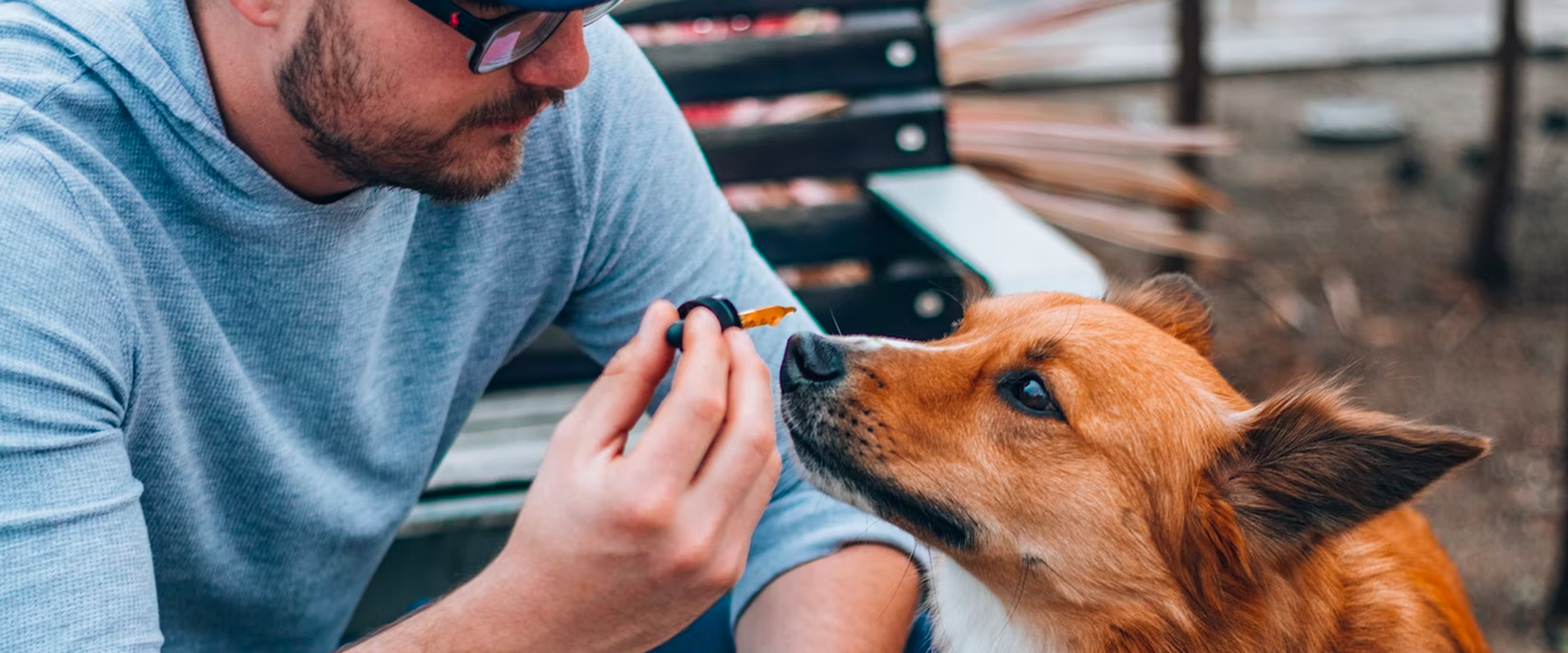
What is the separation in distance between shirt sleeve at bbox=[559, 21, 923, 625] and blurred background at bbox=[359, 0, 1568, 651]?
45 cm

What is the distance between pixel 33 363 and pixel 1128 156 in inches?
129

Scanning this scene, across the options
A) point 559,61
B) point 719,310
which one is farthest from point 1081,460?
point 559,61

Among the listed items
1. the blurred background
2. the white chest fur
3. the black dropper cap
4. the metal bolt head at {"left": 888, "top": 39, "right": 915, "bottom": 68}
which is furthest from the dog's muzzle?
the metal bolt head at {"left": 888, "top": 39, "right": 915, "bottom": 68}

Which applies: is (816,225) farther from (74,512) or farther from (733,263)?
(74,512)

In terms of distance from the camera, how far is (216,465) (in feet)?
4.82

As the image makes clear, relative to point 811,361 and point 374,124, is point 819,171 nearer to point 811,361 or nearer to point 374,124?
point 811,361

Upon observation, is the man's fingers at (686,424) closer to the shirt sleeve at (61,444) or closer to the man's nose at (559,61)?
the man's nose at (559,61)

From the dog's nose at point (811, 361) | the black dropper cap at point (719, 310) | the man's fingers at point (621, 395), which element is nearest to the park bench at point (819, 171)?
the dog's nose at point (811, 361)

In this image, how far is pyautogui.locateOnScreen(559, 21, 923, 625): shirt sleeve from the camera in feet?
5.53

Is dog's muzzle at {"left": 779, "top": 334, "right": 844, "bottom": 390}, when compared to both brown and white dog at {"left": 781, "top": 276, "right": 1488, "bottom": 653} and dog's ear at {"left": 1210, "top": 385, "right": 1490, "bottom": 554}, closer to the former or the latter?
brown and white dog at {"left": 781, "top": 276, "right": 1488, "bottom": 653}

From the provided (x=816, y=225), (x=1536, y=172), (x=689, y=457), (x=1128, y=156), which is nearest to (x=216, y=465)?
(x=689, y=457)

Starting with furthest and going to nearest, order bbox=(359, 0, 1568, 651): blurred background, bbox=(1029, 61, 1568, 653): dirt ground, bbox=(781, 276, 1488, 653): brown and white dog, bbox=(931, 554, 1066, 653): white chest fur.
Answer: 1. bbox=(1029, 61, 1568, 653): dirt ground
2. bbox=(359, 0, 1568, 651): blurred background
3. bbox=(931, 554, 1066, 653): white chest fur
4. bbox=(781, 276, 1488, 653): brown and white dog

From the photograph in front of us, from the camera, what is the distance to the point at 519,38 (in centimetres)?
134

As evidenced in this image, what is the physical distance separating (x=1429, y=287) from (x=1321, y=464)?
326 cm
